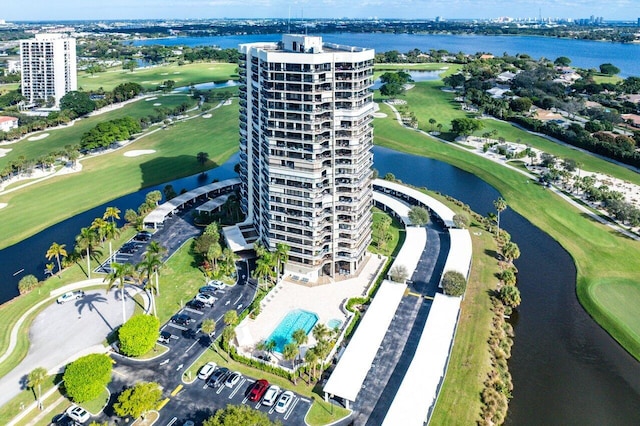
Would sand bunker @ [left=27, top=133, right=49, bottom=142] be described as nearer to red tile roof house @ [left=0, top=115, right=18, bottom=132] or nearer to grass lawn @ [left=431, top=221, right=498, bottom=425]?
red tile roof house @ [left=0, top=115, right=18, bottom=132]

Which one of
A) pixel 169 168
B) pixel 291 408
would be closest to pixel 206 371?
pixel 291 408

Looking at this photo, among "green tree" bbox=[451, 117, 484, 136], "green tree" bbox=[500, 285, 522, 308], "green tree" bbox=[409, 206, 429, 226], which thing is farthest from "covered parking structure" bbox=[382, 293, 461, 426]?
"green tree" bbox=[451, 117, 484, 136]

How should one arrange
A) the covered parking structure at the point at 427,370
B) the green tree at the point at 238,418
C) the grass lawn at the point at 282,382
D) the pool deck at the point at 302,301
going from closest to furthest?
the green tree at the point at 238,418
the covered parking structure at the point at 427,370
the grass lawn at the point at 282,382
the pool deck at the point at 302,301

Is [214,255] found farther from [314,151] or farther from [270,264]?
[314,151]

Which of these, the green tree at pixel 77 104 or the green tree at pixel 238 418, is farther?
the green tree at pixel 77 104

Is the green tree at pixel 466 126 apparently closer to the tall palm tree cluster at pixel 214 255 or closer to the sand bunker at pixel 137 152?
the sand bunker at pixel 137 152

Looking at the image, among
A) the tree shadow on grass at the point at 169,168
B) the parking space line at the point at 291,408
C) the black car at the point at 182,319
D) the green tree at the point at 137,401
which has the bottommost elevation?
the parking space line at the point at 291,408

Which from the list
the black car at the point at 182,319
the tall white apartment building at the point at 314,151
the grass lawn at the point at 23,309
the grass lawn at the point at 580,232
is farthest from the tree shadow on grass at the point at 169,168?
the grass lawn at the point at 580,232
